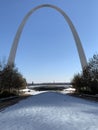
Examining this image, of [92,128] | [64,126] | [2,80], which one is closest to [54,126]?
[64,126]

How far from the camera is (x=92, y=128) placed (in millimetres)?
11727

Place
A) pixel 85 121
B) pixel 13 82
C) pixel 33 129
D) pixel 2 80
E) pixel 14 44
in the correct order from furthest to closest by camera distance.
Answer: pixel 14 44 < pixel 13 82 < pixel 2 80 < pixel 85 121 < pixel 33 129

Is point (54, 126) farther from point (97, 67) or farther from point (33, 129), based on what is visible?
point (97, 67)

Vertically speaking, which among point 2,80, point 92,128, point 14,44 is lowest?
point 92,128

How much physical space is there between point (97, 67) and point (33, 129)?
132 feet

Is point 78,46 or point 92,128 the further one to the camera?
point 78,46

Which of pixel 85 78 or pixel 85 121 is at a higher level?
pixel 85 78

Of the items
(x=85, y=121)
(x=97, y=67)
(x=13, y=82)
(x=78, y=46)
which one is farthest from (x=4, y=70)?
(x=85, y=121)

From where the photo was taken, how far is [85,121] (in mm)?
13836

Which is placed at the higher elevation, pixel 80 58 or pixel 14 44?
pixel 14 44

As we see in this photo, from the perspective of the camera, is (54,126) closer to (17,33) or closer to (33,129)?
(33,129)

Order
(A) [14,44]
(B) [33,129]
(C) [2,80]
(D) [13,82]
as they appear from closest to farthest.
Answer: (B) [33,129], (C) [2,80], (D) [13,82], (A) [14,44]

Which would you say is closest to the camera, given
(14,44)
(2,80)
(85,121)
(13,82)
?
(85,121)

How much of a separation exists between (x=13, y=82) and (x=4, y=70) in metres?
7.65
